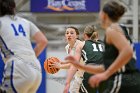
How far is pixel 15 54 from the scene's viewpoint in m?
3.75

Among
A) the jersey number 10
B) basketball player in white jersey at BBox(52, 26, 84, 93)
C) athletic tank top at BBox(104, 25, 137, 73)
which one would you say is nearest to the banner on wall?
basketball player in white jersey at BBox(52, 26, 84, 93)

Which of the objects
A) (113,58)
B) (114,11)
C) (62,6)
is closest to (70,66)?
(113,58)

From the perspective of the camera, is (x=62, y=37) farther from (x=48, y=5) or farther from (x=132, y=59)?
(x=132, y=59)

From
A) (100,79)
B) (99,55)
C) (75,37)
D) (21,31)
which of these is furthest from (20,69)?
(75,37)

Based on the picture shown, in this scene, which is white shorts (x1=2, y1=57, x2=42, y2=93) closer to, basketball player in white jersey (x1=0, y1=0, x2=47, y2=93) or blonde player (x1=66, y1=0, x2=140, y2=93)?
basketball player in white jersey (x1=0, y1=0, x2=47, y2=93)

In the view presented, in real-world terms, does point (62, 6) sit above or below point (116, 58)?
below

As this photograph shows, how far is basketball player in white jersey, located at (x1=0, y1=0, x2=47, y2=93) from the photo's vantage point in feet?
12.3

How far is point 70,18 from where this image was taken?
44.6 ft

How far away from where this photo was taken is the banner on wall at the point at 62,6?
1304 cm

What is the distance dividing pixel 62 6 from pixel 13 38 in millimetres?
9452

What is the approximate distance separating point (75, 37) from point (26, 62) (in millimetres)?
2844

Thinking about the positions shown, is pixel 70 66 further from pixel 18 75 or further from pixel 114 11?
pixel 114 11

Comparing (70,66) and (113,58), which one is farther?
(70,66)

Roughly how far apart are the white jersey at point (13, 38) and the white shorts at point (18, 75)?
7 centimetres
